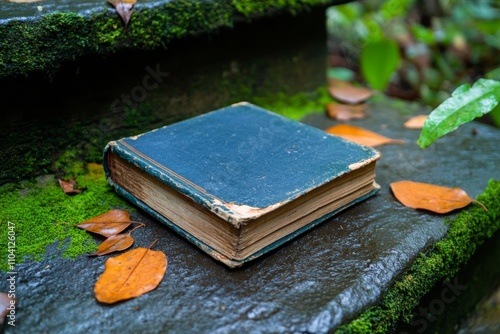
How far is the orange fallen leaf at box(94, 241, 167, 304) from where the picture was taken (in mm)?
847

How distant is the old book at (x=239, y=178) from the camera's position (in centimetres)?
90

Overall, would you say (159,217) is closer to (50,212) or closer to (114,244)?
(114,244)

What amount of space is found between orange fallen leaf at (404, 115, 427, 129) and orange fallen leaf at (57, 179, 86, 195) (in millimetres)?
1035

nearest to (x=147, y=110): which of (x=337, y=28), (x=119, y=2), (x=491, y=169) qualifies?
(x=119, y=2)

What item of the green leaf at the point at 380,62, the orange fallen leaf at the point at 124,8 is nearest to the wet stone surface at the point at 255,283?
the orange fallen leaf at the point at 124,8

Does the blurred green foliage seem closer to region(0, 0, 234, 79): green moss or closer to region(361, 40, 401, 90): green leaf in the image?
region(361, 40, 401, 90): green leaf

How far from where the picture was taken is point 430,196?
1.16m

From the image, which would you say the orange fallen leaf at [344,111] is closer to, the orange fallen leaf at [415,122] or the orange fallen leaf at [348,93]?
the orange fallen leaf at [348,93]

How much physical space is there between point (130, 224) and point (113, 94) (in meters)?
0.39

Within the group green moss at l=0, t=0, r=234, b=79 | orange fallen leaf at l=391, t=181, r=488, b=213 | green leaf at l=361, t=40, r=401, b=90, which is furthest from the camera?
green leaf at l=361, t=40, r=401, b=90

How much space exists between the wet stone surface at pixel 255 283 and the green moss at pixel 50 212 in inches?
1.4

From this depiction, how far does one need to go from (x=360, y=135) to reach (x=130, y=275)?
866 mm

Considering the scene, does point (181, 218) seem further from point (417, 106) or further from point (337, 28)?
point (337, 28)

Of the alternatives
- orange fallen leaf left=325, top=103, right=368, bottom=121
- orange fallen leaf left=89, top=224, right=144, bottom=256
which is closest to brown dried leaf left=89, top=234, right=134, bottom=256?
orange fallen leaf left=89, top=224, right=144, bottom=256
